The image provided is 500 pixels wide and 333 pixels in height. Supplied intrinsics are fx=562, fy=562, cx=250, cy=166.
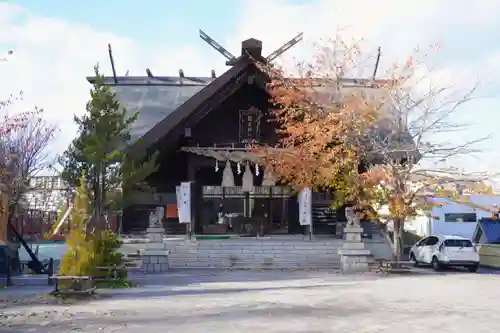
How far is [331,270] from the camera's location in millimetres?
18703

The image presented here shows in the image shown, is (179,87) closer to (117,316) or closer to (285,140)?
(285,140)

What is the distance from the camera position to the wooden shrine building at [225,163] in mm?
22328

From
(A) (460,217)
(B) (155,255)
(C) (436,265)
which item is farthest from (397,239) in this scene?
(A) (460,217)

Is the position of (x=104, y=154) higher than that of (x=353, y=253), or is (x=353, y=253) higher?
(x=104, y=154)

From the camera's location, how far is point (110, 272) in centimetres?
1395

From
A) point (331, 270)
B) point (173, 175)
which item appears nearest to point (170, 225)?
point (173, 175)

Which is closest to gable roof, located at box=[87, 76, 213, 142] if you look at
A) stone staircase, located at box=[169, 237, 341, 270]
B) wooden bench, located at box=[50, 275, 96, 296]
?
stone staircase, located at box=[169, 237, 341, 270]

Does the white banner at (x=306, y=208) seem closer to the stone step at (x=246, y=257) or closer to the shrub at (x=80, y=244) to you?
the stone step at (x=246, y=257)

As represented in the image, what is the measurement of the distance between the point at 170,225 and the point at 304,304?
1482cm

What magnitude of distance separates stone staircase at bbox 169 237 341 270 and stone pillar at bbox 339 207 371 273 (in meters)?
1.41

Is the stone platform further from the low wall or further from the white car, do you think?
the low wall

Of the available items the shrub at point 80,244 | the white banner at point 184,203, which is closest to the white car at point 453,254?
the white banner at point 184,203

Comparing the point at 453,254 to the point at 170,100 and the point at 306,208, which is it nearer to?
the point at 306,208

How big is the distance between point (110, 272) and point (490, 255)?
14965 mm
